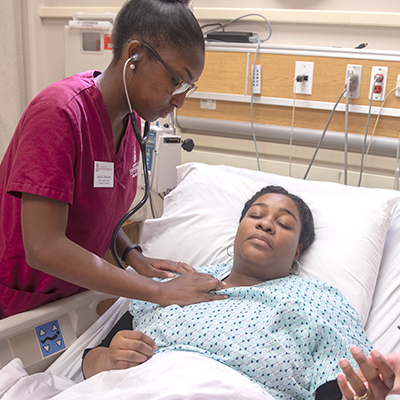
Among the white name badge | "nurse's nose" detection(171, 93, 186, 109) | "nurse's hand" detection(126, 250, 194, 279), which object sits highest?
"nurse's nose" detection(171, 93, 186, 109)

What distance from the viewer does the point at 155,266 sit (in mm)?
1480

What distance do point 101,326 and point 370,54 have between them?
159 cm

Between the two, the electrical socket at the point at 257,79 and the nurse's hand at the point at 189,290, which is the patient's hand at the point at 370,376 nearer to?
the nurse's hand at the point at 189,290

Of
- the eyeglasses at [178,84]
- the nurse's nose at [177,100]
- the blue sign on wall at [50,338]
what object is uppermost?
the eyeglasses at [178,84]

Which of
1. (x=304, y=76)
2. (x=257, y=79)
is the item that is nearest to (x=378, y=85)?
(x=304, y=76)

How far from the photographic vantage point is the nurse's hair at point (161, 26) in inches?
43.9

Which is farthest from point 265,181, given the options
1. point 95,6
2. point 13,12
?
point 13,12

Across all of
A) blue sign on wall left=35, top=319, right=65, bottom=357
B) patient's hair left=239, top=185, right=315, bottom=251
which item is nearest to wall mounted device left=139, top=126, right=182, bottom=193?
patient's hair left=239, top=185, right=315, bottom=251

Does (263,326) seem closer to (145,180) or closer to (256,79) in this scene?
(145,180)

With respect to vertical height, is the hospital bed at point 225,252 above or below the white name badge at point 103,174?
below

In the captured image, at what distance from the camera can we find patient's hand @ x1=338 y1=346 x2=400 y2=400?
2.70 feet

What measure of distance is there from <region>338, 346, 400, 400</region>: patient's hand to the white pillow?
0.60 metres

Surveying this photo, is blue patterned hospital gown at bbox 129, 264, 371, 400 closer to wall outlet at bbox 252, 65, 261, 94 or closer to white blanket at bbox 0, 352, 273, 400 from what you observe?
white blanket at bbox 0, 352, 273, 400

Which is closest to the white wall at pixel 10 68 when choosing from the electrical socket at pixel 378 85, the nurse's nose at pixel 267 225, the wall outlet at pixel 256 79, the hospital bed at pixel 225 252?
the hospital bed at pixel 225 252
